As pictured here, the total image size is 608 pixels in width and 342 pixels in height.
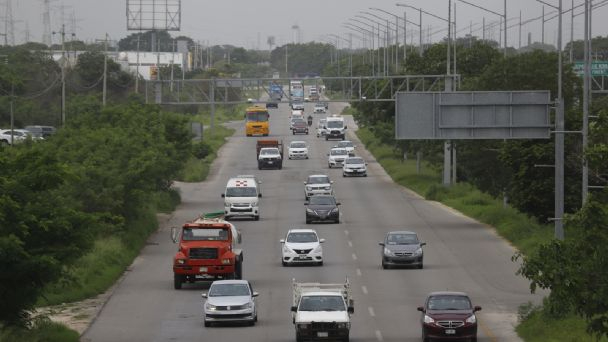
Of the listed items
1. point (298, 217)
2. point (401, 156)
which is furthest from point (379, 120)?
point (298, 217)

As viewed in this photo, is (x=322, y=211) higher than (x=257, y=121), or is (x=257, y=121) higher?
(x=257, y=121)

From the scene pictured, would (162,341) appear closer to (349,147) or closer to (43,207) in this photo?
(43,207)

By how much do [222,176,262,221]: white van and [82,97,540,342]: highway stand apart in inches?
27.1

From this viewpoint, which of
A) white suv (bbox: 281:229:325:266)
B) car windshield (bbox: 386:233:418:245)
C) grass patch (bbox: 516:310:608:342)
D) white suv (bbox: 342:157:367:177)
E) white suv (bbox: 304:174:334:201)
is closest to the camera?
grass patch (bbox: 516:310:608:342)

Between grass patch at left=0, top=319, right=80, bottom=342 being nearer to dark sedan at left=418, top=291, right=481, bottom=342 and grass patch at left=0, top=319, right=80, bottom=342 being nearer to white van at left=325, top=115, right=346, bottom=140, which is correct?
dark sedan at left=418, top=291, right=481, bottom=342

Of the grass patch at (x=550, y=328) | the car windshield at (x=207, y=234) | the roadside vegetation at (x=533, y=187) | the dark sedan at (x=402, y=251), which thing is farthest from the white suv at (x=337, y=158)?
the grass patch at (x=550, y=328)

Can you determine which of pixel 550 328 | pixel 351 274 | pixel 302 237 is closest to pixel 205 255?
pixel 351 274

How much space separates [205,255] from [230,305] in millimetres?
7996

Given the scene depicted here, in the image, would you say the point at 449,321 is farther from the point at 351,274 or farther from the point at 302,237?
the point at 302,237

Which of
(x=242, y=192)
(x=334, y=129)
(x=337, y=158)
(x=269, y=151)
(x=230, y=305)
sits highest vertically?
(x=334, y=129)

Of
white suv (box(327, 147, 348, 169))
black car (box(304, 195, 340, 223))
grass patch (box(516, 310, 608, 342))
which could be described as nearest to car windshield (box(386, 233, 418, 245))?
grass patch (box(516, 310, 608, 342))

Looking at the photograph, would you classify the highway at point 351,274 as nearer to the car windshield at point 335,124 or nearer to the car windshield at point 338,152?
the car windshield at point 338,152

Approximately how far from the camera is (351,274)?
50.1 meters

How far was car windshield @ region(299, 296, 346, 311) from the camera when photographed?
3512cm
